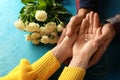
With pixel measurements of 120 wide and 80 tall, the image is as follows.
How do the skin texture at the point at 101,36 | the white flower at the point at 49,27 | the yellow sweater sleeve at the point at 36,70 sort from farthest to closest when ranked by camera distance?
the white flower at the point at 49,27 < the skin texture at the point at 101,36 < the yellow sweater sleeve at the point at 36,70

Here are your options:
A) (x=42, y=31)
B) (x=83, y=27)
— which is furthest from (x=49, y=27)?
(x=83, y=27)

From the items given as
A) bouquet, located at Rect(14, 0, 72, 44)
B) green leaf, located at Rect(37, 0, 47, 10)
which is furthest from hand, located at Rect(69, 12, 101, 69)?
green leaf, located at Rect(37, 0, 47, 10)

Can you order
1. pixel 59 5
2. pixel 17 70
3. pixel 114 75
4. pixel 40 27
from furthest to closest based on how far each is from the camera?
1. pixel 59 5
2. pixel 40 27
3. pixel 114 75
4. pixel 17 70

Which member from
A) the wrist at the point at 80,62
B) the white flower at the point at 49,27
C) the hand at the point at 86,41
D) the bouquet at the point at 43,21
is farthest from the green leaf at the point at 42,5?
the wrist at the point at 80,62

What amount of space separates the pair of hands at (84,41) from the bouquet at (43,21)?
0.07 meters

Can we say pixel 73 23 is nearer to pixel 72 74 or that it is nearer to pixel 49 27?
pixel 49 27

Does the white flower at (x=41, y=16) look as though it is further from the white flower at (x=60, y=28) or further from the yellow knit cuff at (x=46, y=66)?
the yellow knit cuff at (x=46, y=66)

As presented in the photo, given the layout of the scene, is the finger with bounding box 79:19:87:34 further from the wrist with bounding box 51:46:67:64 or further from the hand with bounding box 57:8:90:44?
the wrist with bounding box 51:46:67:64

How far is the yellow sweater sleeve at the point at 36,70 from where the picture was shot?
0.73 metres

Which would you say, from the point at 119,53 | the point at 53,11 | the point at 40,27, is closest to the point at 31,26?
the point at 40,27

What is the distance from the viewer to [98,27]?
897 millimetres

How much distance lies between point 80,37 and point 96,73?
158mm

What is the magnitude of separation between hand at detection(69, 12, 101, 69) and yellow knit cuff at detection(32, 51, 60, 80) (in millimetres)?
61

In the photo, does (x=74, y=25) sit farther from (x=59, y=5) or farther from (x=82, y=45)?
(x=59, y=5)
